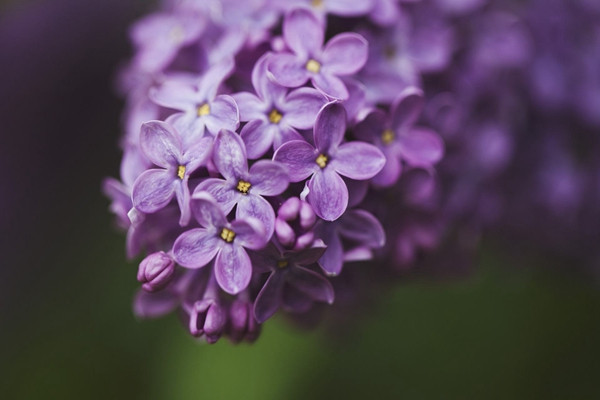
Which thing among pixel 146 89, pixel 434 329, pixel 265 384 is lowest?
pixel 265 384

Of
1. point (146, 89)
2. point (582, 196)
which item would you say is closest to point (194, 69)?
point (146, 89)

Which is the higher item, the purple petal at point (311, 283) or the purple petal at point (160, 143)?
the purple petal at point (160, 143)

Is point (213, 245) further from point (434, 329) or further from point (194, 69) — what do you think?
point (434, 329)

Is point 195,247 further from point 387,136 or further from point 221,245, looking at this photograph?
point 387,136

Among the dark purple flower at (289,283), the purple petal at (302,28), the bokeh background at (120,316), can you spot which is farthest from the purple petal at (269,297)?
the bokeh background at (120,316)

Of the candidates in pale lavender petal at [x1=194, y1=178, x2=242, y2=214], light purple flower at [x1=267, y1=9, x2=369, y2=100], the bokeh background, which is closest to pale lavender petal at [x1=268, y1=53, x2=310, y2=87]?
light purple flower at [x1=267, y1=9, x2=369, y2=100]

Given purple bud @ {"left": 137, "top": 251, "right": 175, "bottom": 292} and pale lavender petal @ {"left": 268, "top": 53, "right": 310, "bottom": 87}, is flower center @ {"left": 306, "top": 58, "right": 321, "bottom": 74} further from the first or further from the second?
purple bud @ {"left": 137, "top": 251, "right": 175, "bottom": 292}

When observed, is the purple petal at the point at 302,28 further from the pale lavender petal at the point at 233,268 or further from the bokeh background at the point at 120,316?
the bokeh background at the point at 120,316
